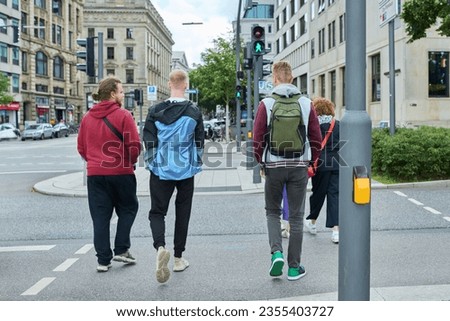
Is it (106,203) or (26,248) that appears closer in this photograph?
(106,203)

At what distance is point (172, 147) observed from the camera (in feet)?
18.4

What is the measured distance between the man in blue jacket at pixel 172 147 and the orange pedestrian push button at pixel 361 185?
8.17ft

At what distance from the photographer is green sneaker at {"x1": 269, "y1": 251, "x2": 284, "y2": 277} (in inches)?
213

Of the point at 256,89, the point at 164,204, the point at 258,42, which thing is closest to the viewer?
the point at 164,204

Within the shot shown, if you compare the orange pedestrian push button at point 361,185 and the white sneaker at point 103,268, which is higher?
the orange pedestrian push button at point 361,185

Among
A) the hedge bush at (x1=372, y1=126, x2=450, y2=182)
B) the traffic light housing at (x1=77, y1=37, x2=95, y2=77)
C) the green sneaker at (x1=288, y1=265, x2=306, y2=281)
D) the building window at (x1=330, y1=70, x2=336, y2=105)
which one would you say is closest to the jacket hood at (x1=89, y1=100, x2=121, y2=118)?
the green sneaker at (x1=288, y1=265, x2=306, y2=281)

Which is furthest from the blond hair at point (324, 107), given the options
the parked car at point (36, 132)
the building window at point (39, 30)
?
the building window at point (39, 30)

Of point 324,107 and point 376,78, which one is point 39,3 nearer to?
point 376,78

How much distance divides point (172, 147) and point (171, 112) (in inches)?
13.2

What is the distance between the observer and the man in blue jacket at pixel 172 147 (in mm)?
5602

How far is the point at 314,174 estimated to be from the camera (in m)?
7.30

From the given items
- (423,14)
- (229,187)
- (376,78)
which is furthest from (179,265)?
(376,78)

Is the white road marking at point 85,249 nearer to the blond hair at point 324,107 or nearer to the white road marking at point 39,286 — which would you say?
the white road marking at point 39,286

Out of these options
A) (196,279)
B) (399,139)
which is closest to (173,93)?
(196,279)
